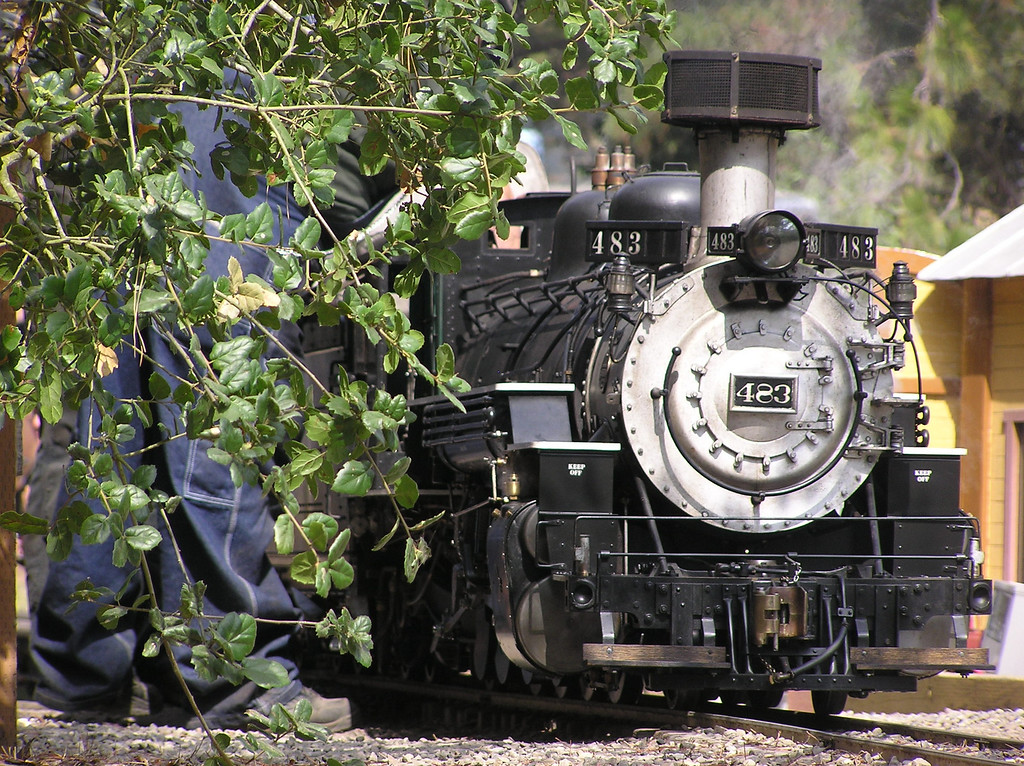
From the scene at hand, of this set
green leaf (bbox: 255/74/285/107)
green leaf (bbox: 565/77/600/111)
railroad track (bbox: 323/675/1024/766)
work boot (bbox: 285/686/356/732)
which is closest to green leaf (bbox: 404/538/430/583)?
green leaf (bbox: 255/74/285/107)

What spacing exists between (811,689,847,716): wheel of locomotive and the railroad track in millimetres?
118

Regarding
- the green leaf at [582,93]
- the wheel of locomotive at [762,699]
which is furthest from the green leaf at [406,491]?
the wheel of locomotive at [762,699]

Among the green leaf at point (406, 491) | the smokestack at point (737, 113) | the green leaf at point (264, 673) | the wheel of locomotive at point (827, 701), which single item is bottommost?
the wheel of locomotive at point (827, 701)

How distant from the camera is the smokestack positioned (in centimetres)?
653

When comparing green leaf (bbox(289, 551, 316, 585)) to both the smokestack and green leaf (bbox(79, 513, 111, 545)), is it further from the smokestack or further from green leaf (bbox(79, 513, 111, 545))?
the smokestack

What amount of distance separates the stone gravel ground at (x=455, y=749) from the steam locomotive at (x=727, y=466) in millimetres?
280

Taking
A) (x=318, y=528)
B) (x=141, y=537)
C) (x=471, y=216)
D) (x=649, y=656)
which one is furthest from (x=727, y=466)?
(x=141, y=537)

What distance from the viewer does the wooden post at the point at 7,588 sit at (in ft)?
18.5

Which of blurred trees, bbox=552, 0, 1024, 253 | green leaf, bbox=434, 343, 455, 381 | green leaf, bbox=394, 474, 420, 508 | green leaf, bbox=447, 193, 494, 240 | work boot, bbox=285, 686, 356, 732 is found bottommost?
work boot, bbox=285, 686, 356, 732

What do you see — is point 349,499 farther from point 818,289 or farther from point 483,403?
point 818,289

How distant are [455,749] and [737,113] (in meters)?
3.17

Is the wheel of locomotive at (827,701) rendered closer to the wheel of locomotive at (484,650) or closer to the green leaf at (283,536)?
the wheel of locomotive at (484,650)

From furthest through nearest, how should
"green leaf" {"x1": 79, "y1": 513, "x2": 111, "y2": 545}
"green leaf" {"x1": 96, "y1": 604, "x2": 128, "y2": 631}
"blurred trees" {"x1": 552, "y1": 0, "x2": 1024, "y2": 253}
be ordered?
1. "blurred trees" {"x1": 552, "y1": 0, "x2": 1024, "y2": 253}
2. "green leaf" {"x1": 96, "y1": 604, "x2": 128, "y2": 631}
3. "green leaf" {"x1": 79, "y1": 513, "x2": 111, "y2": 545}

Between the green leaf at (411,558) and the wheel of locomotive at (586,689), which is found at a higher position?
the green leaf at (411,558)
